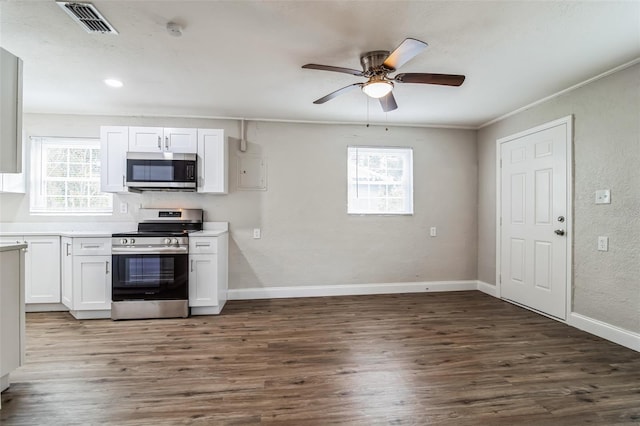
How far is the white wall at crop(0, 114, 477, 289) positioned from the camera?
4082 mm

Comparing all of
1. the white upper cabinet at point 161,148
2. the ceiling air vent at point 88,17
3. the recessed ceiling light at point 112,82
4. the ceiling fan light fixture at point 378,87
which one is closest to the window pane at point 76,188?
the white upper cabinet at point 161,148

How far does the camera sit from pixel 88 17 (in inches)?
77.4

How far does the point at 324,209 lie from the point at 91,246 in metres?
2.79

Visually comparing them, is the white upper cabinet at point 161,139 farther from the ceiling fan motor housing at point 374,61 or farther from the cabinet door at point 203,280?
the ceiling fan motor housing at point 374,61

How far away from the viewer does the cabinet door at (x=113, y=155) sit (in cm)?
358

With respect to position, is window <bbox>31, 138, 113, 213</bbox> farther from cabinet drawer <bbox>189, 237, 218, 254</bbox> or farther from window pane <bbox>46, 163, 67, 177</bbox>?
cabinet drawer <bbox>189, 237, 218, 254</bbox>

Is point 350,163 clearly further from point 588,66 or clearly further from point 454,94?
point 588,66

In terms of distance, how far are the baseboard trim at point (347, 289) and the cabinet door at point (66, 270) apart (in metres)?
1.73

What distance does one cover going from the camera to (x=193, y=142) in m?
3.68

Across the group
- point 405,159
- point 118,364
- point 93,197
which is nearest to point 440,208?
point 405,159

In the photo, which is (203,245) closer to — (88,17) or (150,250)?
(150,250)

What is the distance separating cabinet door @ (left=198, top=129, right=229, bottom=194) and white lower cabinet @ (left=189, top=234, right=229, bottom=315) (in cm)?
71

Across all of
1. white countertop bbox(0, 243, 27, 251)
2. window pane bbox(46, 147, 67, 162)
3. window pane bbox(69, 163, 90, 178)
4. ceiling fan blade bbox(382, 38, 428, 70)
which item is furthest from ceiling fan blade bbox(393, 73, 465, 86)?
window pane bbox(46, 147, 67, 162)

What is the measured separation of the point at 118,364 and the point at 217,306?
1.20 meters
